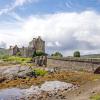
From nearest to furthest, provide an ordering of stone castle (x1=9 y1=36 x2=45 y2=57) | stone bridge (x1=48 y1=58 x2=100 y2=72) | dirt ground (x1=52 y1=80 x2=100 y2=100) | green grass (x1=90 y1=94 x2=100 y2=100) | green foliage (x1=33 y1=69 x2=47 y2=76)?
green grass (x1=90 y1=94 x2=100 y2=100) < dirt ground (x1=52 y1=80 x2=100 y2=100) < stone bridge (x1=48 y1=58 x2=100 y2=72) < green foliage (x1=33 y1=69 x2=47 y2=76) < stone castle (x1=9 y1=36 x2=45 y2=57)

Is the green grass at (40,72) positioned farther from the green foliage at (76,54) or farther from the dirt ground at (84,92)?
the green foliage at (76,54)

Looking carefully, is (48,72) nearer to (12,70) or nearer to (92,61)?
(12,70)

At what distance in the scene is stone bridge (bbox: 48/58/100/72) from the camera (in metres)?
55.1

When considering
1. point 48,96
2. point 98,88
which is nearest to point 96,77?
point 98,88

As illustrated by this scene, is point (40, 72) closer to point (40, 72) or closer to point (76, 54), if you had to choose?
point (40, 72)

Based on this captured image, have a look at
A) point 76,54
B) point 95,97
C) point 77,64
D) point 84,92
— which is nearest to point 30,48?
point 76,54

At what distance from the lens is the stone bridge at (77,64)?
181ft

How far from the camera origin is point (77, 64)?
60750mm

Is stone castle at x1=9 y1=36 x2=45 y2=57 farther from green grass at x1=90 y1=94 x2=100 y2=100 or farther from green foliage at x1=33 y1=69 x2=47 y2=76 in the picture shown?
green grass at x1=90 y1=94 x2=100 y2=100

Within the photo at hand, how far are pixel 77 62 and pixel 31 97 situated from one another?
2403 cm

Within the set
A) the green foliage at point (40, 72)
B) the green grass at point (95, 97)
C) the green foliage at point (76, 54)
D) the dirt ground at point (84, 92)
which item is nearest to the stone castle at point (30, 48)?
the green foliage at point (76, 54)

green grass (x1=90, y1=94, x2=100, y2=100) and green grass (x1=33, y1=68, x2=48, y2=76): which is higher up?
green grass (x1=33, y1=68, x2=48, y2=76)

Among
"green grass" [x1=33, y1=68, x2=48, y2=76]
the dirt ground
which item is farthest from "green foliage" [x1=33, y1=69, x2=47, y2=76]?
the dirt ground

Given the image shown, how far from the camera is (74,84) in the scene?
46.4 meters
